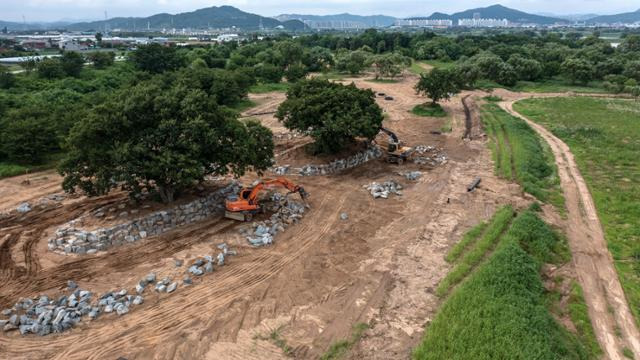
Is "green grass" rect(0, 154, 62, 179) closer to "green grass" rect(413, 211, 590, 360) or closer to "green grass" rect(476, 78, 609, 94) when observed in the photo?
"green grass" rect(413, 211, 590, 360)

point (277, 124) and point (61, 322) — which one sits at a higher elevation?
point (277, 124)

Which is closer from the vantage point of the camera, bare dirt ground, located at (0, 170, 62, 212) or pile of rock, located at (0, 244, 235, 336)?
pile of rock, located at (0, 244, 235, 336)

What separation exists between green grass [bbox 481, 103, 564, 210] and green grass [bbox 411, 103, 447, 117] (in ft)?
18.2

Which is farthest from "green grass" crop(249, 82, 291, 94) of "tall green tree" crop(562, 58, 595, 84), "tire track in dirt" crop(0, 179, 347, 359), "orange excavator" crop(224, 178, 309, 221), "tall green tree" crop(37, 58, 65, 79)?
"tall green tree" crop(562, 58, 595, 84)

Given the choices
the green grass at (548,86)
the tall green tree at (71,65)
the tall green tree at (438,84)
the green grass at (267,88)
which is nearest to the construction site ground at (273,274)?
the tall green tree at (438,84)

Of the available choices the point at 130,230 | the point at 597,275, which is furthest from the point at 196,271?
the point at 597,275

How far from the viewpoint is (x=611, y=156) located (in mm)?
36344

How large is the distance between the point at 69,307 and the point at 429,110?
45.7 metres

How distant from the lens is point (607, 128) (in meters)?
45.8

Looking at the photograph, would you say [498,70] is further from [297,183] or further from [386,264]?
[386,264]

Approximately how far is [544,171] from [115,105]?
101 ft

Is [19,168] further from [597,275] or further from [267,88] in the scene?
[267,88]

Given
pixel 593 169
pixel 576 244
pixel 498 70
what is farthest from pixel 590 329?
pixel 498 70

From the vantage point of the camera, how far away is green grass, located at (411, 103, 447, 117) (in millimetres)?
51375
